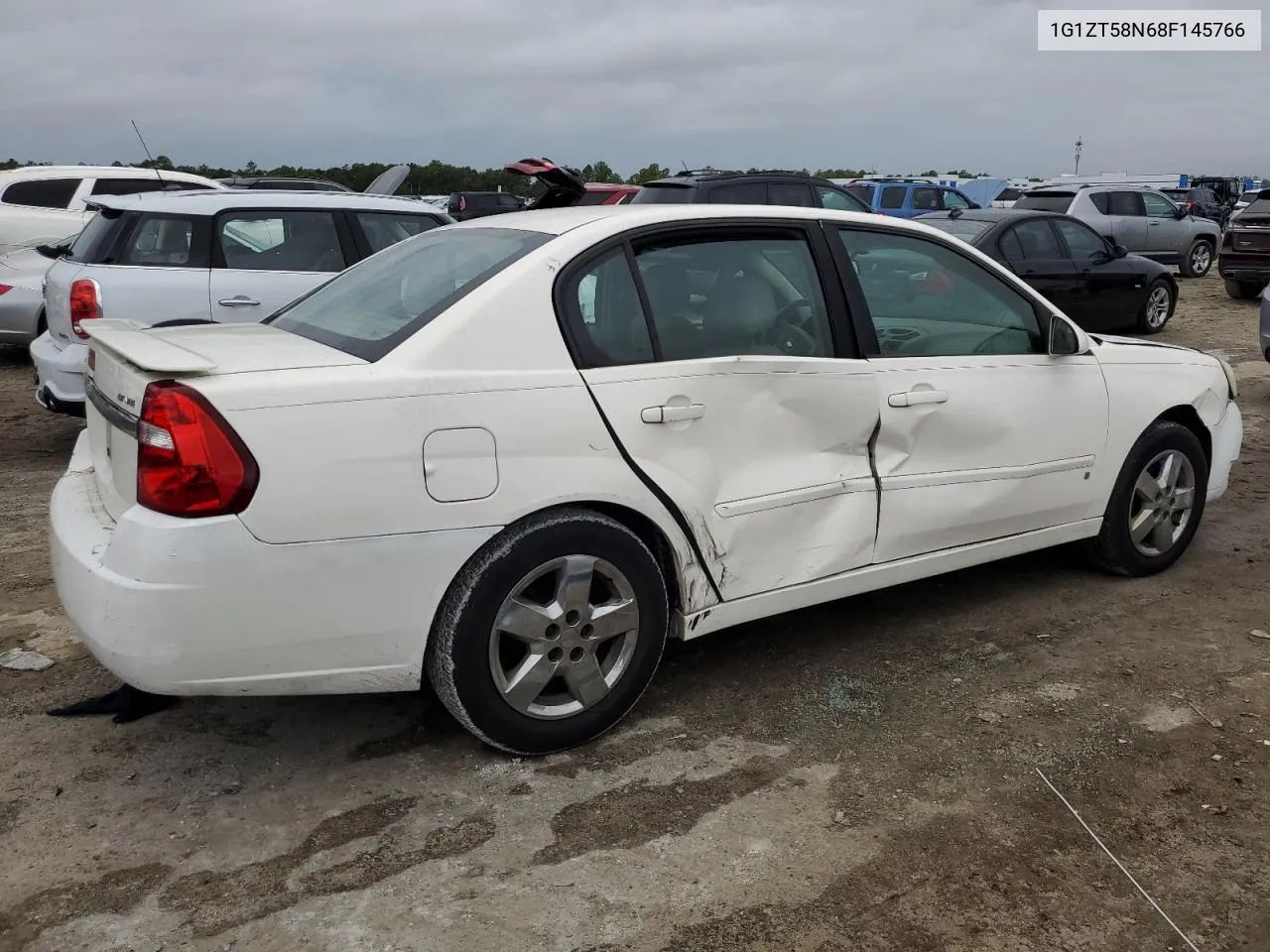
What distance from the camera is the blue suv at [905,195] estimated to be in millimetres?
20094

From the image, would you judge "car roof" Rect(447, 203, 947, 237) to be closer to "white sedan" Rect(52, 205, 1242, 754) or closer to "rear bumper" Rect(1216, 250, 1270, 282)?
"white sedan" Rect(52, 205, 1242, 754)

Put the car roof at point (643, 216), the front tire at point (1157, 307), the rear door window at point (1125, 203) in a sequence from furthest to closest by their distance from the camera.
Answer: the rear door window at point (1125, 203) < the front tire at point (1157, 307) < the car roof at point (643, 216)

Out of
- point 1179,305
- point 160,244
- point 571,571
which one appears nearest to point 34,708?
point 571,571

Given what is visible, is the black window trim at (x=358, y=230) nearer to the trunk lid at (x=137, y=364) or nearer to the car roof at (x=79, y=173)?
the trunk lid at (x=137, y=364)

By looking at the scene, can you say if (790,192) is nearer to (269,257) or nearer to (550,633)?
(269,257)

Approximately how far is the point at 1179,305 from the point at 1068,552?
40.0 feet

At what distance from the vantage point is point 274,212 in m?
7.27

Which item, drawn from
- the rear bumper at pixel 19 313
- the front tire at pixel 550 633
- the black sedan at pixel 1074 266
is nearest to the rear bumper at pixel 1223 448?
the front tire at pixel 550 633

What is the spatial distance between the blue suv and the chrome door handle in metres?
17.4

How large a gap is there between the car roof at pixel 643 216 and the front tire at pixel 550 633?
0.94 m

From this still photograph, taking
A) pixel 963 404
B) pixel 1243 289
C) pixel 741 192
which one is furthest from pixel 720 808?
pixel 1243 289

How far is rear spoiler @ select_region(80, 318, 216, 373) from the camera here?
9.29 feet

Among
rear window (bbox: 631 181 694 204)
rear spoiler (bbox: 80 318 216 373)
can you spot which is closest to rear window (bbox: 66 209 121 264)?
rear spoiler (bbox: 80 318 216 373)

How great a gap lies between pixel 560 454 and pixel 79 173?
1054 cm
